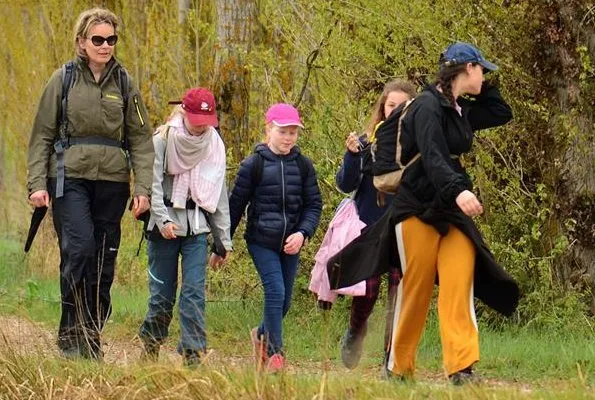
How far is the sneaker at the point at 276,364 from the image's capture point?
739 centimetres

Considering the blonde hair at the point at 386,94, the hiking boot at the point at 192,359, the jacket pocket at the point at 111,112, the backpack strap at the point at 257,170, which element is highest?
the blonde hair at the point at 386,94

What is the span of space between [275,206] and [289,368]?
5.97 ft

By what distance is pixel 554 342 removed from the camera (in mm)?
9977

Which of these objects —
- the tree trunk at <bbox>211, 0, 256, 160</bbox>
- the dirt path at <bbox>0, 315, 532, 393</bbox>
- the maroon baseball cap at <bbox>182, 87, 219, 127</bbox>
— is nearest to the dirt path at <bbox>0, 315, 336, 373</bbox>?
the dirt path at <bbox>0, 315, 532, 393</bbox>

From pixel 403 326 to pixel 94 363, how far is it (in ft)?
5.65

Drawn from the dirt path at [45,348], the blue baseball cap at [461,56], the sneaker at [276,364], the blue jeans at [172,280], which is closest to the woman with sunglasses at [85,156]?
the dirt path at [45,348]

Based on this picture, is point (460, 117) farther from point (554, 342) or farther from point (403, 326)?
point (554, 342)

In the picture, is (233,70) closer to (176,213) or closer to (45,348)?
(176,213)

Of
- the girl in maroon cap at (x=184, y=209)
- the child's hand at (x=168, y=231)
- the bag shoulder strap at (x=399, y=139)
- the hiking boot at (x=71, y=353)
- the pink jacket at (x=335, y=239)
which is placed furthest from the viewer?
the pink jacket at (x=335, y=239)

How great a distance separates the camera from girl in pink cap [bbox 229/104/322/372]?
9.44 m

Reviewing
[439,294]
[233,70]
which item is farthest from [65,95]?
[233,70]

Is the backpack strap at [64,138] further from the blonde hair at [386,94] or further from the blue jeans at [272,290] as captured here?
the blonde hair at [386,94]

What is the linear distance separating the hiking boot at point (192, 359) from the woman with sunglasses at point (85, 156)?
0.62 m

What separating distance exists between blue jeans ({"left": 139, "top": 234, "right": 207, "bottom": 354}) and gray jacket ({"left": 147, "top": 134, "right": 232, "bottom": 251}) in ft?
0.32
